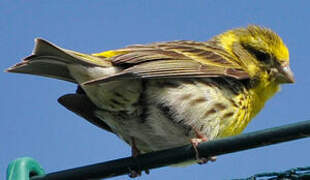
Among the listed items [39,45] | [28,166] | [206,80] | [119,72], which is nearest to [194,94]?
[206,80]

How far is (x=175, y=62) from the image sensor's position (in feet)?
16.2

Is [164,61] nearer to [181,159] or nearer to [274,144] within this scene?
[181,159]

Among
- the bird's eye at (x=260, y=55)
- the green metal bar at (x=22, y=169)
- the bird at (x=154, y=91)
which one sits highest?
the bird's eye at (x=260, y=55)

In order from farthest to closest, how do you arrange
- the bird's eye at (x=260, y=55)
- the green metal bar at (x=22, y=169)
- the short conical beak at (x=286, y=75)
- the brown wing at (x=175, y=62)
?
the bird's eye at (x=260, y=55)
the short conical beak at (x=286, y=75)
the brown wing at (x=175, y=62)
the green metal bar at (x=22, y=169)

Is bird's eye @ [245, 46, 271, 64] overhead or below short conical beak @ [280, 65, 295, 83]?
overhead

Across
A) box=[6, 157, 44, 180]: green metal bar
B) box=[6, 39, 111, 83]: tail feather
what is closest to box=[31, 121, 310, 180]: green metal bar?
box=[6, 157, 44, 180]: green metal bar

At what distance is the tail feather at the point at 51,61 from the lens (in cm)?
440

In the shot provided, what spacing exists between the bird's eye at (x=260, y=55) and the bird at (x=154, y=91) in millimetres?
667

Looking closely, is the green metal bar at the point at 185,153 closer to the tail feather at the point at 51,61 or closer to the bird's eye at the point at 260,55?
the tail feather at the point at 51,61

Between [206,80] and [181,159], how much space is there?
1.67 metres

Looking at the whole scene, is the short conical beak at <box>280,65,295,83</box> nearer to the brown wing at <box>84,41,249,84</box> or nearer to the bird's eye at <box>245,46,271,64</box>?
the bird's eye at <box>245,46,271,64</box>

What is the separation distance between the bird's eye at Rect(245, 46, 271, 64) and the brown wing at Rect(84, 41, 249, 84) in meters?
0.48

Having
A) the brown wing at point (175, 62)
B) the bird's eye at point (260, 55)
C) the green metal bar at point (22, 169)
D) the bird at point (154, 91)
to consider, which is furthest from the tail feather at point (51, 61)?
the bird's eye at point (260, 55)

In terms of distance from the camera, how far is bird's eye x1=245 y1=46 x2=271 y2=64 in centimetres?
609
